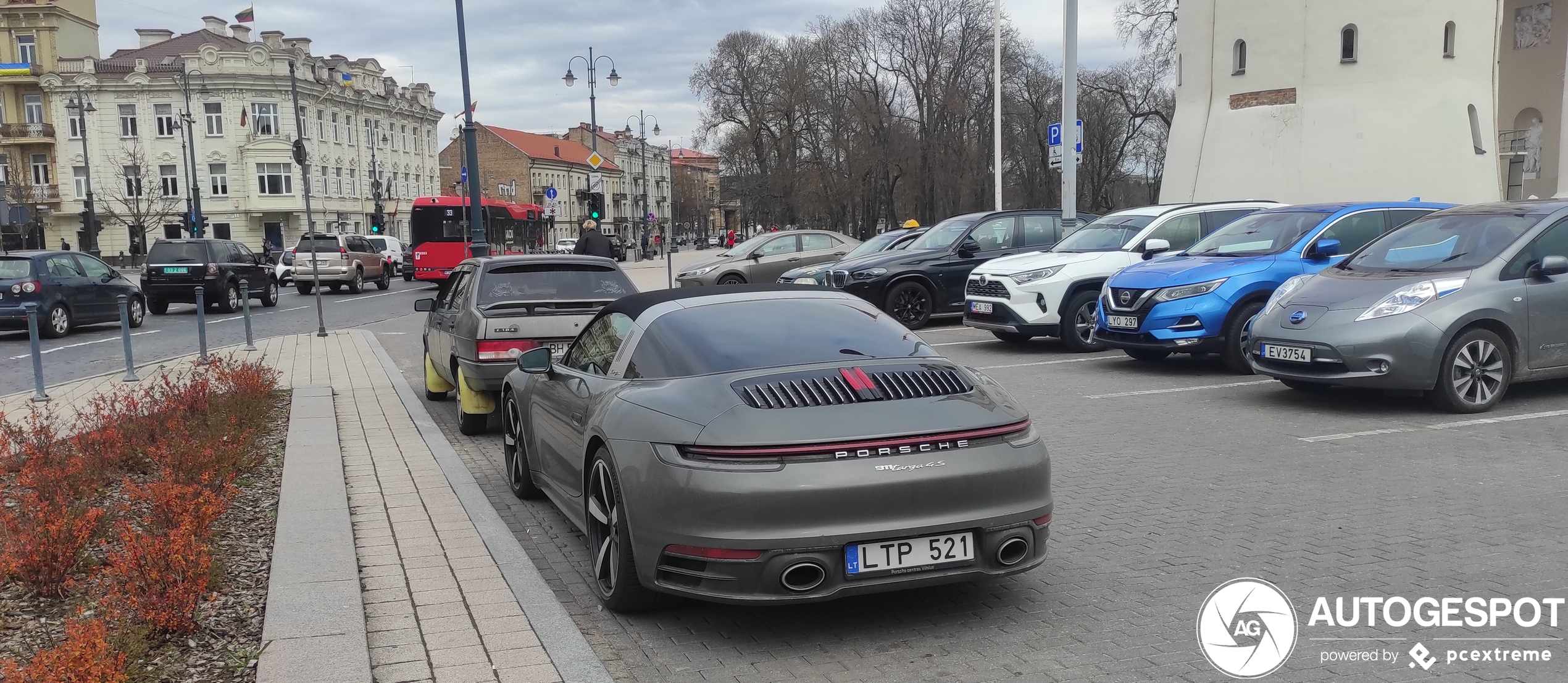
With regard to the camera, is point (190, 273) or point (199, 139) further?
point (199, 139)

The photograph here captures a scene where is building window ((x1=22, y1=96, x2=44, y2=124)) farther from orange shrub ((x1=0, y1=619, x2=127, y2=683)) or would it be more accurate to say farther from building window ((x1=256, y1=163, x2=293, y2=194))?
orange shrub ((x1=0, y1=619, x2=127, y2=683))

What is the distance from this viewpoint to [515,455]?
7.30 meters

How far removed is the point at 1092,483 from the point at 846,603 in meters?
2.63

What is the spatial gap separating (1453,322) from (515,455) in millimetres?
6853

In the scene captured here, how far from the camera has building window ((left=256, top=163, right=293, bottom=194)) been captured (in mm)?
73000

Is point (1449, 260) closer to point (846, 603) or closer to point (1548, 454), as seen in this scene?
point (1548, 454)

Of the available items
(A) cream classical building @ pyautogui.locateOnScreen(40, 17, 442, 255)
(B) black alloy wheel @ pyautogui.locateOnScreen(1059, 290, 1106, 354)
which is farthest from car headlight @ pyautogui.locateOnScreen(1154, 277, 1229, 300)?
(A) cream classical building @ pyautogui.locateOnScreen(40, 17, 442, 255)

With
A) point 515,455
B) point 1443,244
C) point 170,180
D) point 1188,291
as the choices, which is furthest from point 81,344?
point 170,180

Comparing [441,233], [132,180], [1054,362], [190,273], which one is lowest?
[1054,362]

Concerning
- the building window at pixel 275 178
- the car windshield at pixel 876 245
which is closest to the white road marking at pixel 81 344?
the car windshield at pixel 876 245

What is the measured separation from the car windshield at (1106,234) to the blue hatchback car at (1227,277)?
2067 millimetres

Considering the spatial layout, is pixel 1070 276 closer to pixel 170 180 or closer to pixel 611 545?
pixel 611 545

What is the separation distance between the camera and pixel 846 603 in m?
4.88

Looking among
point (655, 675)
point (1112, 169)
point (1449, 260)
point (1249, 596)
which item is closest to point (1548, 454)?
point (1449, 260)
